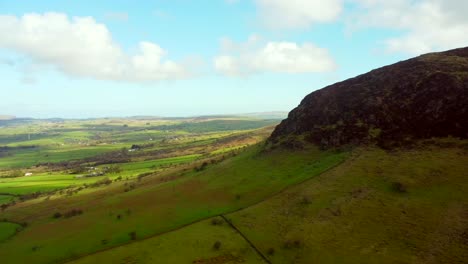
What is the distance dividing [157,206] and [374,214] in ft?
164

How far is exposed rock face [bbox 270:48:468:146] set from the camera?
256 ft

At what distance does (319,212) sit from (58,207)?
7937 cm

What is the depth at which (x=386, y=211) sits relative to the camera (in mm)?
60719

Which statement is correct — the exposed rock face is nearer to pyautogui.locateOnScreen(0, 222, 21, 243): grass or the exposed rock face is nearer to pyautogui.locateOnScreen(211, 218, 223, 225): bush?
Result: pyautogui.locateOnScreen(211, 218, 223, 225): bush

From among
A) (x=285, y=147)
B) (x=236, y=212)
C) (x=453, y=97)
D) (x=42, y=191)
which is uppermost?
(x=453, y=97)

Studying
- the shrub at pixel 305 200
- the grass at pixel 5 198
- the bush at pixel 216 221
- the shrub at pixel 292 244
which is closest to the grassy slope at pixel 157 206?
the bush at pixel 216 221

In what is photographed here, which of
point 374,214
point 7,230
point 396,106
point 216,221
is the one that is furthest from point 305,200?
point 7,230

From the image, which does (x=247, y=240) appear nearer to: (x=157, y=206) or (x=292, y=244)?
(x=292, y=244)

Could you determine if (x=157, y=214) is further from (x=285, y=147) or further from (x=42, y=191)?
(x=42, y=191)

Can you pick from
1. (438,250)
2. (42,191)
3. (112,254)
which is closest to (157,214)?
(112,254)

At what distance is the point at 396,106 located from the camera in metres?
87.4

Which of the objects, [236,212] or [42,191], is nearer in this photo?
[236,212]

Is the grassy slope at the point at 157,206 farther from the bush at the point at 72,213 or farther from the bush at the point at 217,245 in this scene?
the bush at the point at 217,245

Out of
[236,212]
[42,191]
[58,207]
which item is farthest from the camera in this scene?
[42,191]
